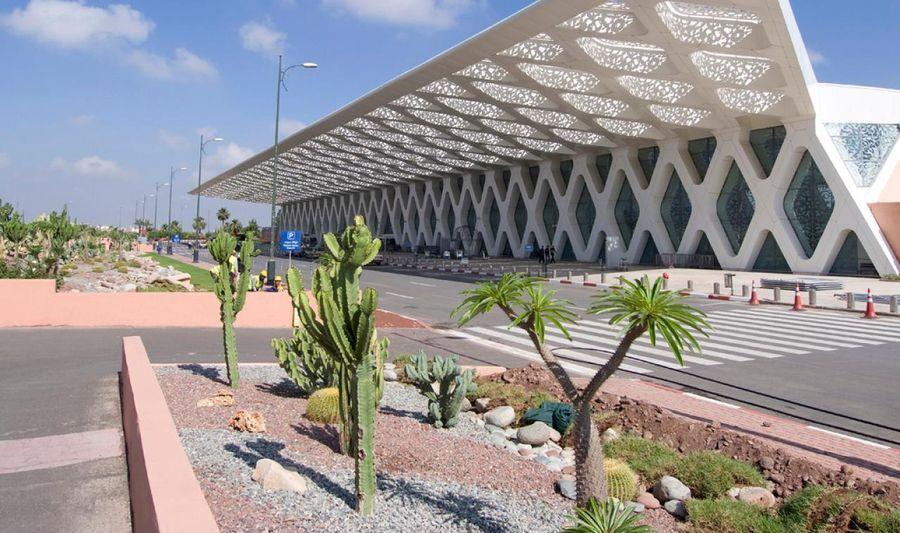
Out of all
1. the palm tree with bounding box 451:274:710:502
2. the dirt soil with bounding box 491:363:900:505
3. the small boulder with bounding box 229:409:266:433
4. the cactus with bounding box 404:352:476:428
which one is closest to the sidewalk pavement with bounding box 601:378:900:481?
the dirt soil with bounding box 491:363:900:505

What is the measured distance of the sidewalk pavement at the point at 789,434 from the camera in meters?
6.89

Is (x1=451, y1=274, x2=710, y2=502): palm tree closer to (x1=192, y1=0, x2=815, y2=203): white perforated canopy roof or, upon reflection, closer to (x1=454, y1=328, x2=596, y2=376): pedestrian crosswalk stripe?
(x1=454, y1=328, x2=596, y2=376): pedestrian crosswalk stripe

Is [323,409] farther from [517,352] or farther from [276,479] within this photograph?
[517,352]

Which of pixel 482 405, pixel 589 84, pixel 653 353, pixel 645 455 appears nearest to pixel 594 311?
pixel 645 455

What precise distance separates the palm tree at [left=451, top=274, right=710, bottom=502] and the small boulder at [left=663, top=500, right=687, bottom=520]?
1871 mm

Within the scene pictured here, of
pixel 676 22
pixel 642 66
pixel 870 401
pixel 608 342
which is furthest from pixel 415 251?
pixel 870 401

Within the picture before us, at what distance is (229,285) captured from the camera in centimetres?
950

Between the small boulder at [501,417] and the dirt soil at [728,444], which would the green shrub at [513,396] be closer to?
the small boulder at [501,417]

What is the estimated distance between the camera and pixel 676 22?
26797 mm

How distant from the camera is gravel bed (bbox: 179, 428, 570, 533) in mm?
4566

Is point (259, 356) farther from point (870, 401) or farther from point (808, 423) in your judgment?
point (870, 401)

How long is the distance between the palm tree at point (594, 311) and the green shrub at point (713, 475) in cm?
230

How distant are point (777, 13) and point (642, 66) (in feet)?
25.1

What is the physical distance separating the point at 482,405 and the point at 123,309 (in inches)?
504
